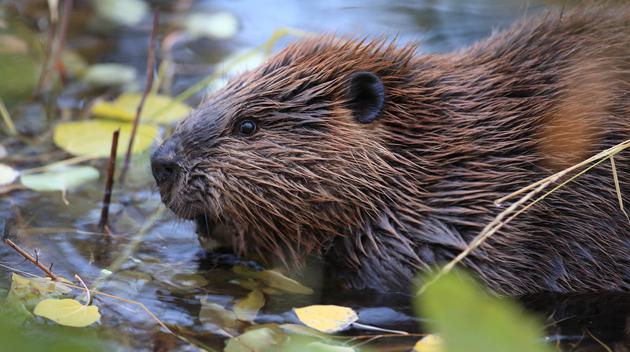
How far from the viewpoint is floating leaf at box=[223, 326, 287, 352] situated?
2943 mm

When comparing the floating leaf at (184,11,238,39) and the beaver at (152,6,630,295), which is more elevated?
the floating leaf at (184,11,238,39)

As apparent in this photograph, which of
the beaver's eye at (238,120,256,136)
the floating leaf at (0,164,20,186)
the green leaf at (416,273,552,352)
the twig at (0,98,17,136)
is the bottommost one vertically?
the floating leaf at (0,164,20,186)

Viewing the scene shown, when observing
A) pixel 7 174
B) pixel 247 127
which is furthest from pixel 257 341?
pixel 7 174

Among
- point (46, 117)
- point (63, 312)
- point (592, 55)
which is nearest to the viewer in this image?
point (63, 312)

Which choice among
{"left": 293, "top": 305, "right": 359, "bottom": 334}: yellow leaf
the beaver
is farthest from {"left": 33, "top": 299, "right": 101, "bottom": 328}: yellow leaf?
{"left": 293, "top": 305, "right": 359, "bottom": 334}: yellow leaf

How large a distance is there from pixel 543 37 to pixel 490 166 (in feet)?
2.11

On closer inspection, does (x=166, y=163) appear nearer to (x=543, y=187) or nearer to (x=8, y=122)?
(x=543, y=187)

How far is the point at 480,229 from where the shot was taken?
3373 mm

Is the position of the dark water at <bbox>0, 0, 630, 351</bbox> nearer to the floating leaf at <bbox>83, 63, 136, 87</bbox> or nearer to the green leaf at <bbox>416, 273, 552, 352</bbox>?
the floating leaf at <bbox>83, 63, 136, 87</bbox>

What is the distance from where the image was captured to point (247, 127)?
3490 millimetres

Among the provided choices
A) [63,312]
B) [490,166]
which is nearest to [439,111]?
[490,166]

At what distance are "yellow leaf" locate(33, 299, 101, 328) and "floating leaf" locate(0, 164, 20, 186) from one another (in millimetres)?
1331

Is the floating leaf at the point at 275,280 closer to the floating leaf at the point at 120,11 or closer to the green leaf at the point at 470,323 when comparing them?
the green leaf at the point at 470,323

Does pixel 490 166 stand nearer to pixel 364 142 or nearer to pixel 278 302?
pixel 364 142
